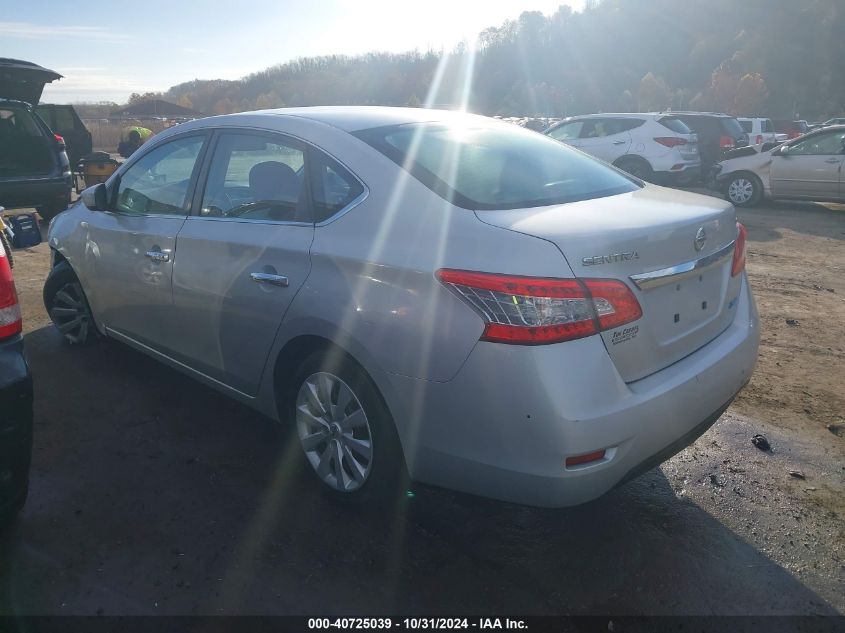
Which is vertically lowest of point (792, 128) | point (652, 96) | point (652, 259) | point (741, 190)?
point (652, 96)

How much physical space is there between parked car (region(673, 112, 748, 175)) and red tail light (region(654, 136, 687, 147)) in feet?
6.48

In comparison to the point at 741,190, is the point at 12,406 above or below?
above

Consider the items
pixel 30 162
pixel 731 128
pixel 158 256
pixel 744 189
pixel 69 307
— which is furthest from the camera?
pixel 731 128

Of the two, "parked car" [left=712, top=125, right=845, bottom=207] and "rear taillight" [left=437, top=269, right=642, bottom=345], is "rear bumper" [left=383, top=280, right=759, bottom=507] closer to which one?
"rear taillight" [left=437, top=269, right=642, bottom=345]

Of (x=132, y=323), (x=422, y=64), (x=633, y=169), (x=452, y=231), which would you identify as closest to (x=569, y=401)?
(x=452, y=231)

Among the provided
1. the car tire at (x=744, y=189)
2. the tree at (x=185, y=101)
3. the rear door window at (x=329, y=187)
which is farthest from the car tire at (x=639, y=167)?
the tree at (x=185, y=101)

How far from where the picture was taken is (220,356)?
3.59m

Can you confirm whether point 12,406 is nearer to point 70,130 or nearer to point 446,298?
point 446,298

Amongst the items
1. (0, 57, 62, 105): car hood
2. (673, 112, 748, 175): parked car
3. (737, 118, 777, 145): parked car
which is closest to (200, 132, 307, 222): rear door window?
(0, 57, 62, 105): car hood

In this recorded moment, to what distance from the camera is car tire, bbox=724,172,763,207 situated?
41.8 feet

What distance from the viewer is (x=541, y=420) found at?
2.33 metres

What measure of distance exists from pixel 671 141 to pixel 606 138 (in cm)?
132

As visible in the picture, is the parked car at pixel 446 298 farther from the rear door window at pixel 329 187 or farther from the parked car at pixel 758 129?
the parked car at pixel 758 129

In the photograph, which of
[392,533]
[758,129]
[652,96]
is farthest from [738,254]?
[652,96]
